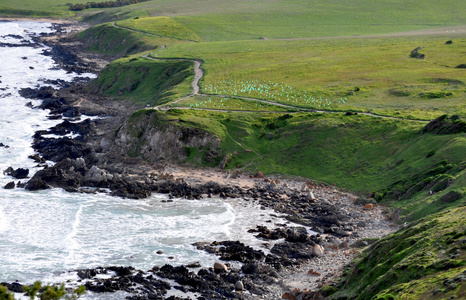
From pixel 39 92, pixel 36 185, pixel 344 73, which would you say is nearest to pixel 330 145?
pixel 344 73

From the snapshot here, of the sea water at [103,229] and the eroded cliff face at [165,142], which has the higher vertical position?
the eroded cliff face at [165,142]

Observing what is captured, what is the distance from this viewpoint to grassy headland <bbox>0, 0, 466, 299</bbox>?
36.9 m

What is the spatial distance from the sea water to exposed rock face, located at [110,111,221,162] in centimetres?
1176

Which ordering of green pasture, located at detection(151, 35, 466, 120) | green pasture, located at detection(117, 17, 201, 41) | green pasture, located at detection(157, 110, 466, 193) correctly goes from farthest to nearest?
green pasture, located at detection(117, 17, 201, 41)
green pasture, located at detection(151, 35, 466, 120)
green pasture, located at detection(157, 110, 466, 193)

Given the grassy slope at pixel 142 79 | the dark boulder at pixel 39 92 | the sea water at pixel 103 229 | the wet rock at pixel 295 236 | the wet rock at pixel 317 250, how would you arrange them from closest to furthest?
the sea water at pixel 103 229 < the wet rock at pixel 317 250 < the wet rock at pixel 295 236 < the grassy slope at pixel 142 79 < the dark boulder at pixel 39 92

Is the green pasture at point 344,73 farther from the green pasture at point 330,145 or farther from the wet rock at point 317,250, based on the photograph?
the wet rock at point 317,250

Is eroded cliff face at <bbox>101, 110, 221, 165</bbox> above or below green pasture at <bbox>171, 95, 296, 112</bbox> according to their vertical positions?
below

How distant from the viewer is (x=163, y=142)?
243 ft

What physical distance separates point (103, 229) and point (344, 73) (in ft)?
223

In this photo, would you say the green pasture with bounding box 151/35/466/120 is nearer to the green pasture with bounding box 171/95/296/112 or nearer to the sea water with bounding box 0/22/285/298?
the green pasture with bounding box 171/95/296/112

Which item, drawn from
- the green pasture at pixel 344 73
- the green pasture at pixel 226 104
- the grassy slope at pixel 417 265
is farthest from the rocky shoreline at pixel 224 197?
the green pasture at pixel 344 73

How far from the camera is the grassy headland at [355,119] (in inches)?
1452

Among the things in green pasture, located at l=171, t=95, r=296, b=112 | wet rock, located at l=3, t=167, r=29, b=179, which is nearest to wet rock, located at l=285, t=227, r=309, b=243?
green pasture, located at l=171, t=95, r=296, b=112

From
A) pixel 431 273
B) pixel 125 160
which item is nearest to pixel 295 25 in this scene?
pixel 125 160
